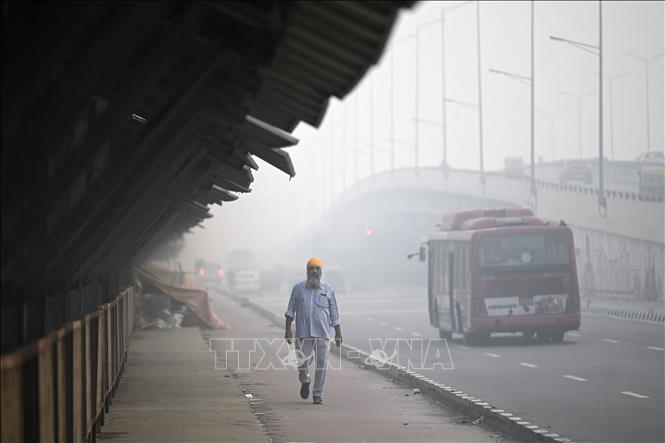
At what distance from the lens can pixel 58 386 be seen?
859cm

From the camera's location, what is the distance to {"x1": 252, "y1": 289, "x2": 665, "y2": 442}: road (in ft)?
53.5

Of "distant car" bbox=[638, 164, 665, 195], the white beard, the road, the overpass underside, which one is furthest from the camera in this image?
"distant car" bbox=[638, 164, 665, 195]

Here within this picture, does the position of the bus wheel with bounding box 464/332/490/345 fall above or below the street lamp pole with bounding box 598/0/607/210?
below

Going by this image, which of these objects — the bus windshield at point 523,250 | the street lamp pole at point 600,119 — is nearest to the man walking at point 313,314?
the bus windshield at point 523,250

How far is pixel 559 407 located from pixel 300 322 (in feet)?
11.7

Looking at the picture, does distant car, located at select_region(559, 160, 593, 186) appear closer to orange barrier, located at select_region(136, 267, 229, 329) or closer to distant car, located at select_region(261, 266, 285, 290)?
distant car, located at select_region(261, 266, 285, 290)

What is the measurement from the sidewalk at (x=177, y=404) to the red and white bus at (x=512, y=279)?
27.4 feet

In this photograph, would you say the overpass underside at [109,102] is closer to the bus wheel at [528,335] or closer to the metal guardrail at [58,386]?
the metal guardrail at [58,386]

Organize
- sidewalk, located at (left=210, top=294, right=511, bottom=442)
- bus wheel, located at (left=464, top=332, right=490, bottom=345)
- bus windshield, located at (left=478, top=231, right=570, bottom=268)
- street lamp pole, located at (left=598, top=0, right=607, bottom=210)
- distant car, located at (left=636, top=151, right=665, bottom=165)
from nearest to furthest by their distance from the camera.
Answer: sidewalk, located at (left=210, top=294, right=511, bottom=442) < bus wheel, located at (left=464, top=332, right=490, bottom=345) < bus windshield, located at (left=478, top=231, right=570, bottom=268) < street lamp pole, located at (left=598, top=0, right=607, bottom=210) < distant car, located at (left=636, top=151, right=665, bottom=165)

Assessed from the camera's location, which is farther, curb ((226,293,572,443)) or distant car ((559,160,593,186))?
distant car ((559,160,593,186))

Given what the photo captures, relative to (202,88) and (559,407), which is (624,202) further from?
(202,88)

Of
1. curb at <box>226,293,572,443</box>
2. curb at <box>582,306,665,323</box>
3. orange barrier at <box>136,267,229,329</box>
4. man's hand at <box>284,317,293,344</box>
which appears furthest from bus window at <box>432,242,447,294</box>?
man's hand at <box>284,317,293,344</box>

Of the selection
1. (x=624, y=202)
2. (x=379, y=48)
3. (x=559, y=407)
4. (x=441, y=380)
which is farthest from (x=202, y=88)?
(x=624, y=202)

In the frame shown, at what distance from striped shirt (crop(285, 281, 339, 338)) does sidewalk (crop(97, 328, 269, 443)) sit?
113 cm
